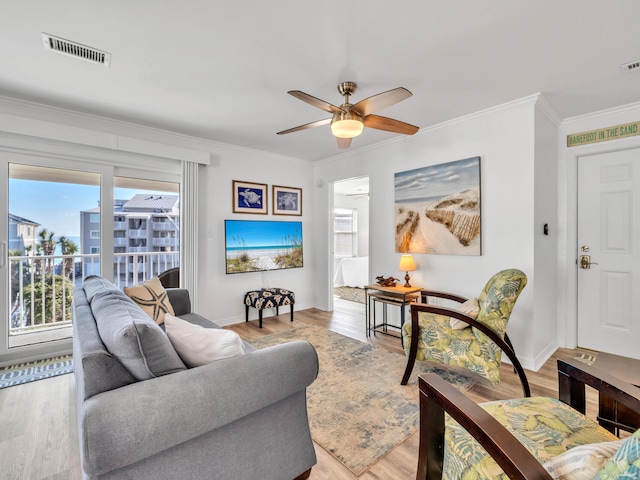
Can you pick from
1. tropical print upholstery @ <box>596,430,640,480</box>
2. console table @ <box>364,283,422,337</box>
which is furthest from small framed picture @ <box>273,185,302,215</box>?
tropical print upholstery @ <box>596,430,640,480</box>

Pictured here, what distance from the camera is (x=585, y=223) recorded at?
3201mm

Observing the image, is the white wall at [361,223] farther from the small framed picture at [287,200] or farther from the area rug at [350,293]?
the small framed picture at [287,200]

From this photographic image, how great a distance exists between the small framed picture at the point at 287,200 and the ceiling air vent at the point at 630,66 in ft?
12.3

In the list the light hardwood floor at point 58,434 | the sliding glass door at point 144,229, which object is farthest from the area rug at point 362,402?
the sliding glass door at point 144,229

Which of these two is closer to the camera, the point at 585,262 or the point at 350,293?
the point at 585,262

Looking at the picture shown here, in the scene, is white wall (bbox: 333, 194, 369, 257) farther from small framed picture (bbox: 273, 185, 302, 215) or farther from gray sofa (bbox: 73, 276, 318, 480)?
gray sofa (bbox: 73, 276, 318, 480)

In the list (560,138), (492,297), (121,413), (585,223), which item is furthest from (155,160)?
(585,223)

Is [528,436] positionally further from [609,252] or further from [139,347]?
[609,252]

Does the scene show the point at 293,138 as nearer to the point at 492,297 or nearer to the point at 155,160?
the point at 155,160

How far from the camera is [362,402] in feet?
7.29

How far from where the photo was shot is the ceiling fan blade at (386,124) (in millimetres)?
2410

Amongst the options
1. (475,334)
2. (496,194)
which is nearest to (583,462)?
(475,334)

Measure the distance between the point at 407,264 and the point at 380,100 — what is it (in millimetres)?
1956

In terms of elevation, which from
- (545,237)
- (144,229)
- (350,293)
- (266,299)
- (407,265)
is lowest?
(350,293)
